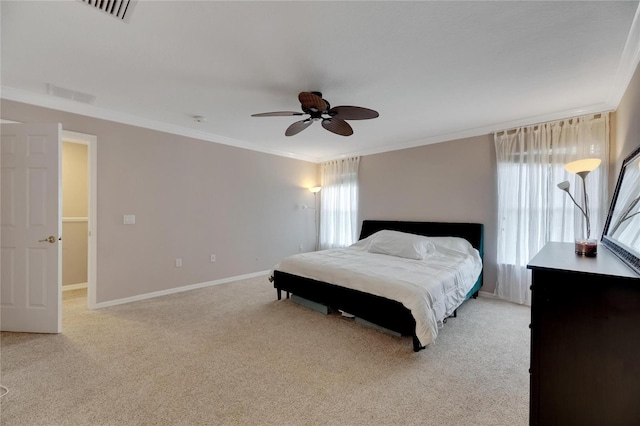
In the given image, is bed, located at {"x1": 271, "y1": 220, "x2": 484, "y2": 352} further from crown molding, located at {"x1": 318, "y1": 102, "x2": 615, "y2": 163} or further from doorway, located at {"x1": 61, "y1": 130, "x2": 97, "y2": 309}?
doorway, located at {"x1": 61, "y1": 130, "x2": 97, "y2": 309}

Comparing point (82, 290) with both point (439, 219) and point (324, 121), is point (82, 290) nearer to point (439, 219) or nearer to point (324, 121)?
point (324, 121)

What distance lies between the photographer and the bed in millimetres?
2410

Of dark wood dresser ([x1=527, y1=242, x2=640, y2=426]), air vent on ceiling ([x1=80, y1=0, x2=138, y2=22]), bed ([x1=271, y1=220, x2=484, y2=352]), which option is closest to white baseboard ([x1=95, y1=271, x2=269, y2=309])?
bed ([x1=271, y1=220, x2=484, y2=352])

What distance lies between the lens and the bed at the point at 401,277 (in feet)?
7.91

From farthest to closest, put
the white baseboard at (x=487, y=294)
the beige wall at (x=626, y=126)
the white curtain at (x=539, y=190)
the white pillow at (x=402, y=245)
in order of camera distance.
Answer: the white baseboard at (x=487, y=294) → the white pillow at (x=402, y=245) → the white curtain at (x=539, y=190) → the beige wall at (x=626, y=126)

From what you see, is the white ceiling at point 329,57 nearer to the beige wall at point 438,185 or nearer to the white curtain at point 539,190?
the white curtain at point 539,190

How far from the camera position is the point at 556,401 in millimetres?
1210

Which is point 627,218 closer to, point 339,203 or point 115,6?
point 115,6

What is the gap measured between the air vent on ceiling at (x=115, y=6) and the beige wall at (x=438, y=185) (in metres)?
4.14

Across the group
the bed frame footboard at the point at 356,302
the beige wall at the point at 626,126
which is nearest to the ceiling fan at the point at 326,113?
the bed frame footboard at the point at 356,302

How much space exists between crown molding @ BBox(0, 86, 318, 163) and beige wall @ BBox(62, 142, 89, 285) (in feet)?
4.81

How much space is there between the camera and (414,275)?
2.76 m

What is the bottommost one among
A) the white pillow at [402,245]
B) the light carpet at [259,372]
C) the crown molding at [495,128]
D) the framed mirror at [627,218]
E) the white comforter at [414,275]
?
the light carpet at [259,372]

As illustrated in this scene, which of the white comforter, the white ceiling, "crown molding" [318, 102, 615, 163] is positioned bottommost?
the white comforter
